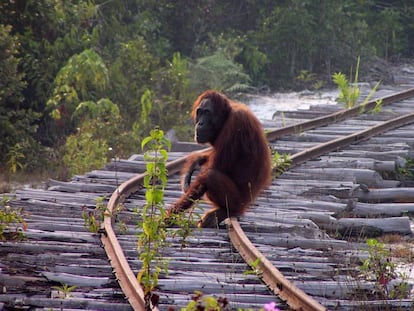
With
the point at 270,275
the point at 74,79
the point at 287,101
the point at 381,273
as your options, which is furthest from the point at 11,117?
the point at 381,273

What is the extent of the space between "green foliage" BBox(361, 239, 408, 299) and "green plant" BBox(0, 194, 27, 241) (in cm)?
246

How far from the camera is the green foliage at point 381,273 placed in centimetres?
536

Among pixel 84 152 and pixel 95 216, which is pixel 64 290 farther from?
pixel 84 152

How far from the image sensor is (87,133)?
11891 mm

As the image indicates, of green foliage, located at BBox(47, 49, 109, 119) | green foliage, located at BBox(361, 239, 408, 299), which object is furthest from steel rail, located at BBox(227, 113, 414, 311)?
green foliage, located at BBox(47, 49, 109, 119)

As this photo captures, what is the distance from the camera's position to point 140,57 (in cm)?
1445

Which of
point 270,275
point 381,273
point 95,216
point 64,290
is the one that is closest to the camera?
point 64,290

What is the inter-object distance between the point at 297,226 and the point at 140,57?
817cm

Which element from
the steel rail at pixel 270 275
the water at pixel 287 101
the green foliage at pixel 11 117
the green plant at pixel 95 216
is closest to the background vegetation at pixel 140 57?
the green foliage at pixel 11 117

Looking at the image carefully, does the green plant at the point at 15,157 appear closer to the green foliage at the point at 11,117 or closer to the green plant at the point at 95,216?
the green foliage at the point at 11,117

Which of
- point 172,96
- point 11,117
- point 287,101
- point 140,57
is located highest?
point 140,57

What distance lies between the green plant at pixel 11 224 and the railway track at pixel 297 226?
0.58ft

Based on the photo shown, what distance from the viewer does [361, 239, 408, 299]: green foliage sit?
5.36 meters

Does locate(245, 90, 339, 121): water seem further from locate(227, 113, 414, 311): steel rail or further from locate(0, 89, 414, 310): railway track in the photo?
locate(227, 113, 414, 311): steel rail
